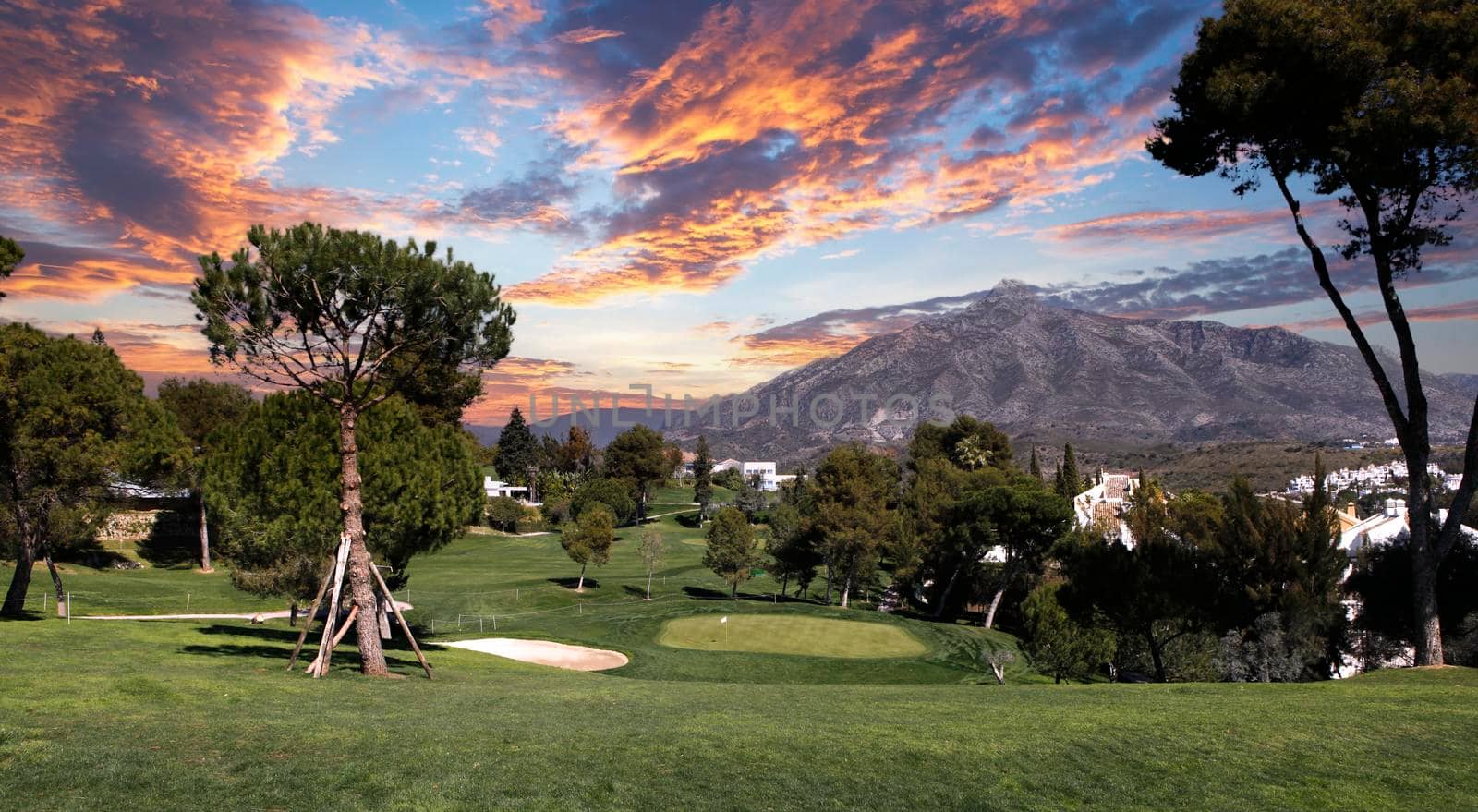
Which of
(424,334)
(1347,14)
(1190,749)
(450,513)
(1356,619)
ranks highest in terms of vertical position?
(1347,14)

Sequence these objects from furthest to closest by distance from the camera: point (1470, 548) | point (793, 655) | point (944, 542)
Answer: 1. point (944, 542)
2. point (793, 655)
3. point (1470, 548)

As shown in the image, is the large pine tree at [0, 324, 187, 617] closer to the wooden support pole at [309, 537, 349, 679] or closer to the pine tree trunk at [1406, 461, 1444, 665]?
the wooden support pole at [309, 537, 349, 679]

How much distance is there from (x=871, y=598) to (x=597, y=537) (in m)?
31.1

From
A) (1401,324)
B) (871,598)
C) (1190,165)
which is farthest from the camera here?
(871,598)

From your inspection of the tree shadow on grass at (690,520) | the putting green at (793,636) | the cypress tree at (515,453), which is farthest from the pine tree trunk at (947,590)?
the cypress tree at (515,453)

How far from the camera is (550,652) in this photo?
3878 cm

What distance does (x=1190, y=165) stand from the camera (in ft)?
85.1

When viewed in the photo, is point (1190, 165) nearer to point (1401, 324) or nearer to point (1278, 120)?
point (1278, 120)

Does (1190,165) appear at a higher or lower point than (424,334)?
higher

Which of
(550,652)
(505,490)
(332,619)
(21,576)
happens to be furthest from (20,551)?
(505,490)

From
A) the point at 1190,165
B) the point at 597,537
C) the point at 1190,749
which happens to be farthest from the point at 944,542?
the point at 1190,749

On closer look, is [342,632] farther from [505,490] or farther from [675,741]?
[505,490]

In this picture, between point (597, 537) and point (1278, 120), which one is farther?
point (597, 537)

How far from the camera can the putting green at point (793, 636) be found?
4131cm
